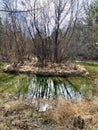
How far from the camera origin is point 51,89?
12820 millimetres

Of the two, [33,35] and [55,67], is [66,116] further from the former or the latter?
[33,35]

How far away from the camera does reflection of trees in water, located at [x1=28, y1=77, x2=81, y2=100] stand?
37.0ft

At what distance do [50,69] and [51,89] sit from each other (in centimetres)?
550

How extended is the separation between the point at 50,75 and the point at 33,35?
4194mm

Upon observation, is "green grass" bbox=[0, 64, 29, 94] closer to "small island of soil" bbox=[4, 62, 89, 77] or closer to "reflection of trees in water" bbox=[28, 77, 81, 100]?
"reflection of trees in water" bbox=[28, 77, 81, 100]

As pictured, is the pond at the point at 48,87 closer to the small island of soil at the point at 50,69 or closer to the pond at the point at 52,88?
the pond at the point at 52,88

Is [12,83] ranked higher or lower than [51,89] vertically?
lower

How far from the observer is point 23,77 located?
16.1m

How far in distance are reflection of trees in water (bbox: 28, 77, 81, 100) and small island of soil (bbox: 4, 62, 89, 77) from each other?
5.22ft

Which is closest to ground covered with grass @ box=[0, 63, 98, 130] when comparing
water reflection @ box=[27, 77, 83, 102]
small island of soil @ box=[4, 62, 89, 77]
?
water reflection @ box=[27, 77, 83, 102]

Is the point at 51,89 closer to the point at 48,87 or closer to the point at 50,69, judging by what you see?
the point at 48,87

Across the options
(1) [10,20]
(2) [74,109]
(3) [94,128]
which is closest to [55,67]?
(1) [10,20]

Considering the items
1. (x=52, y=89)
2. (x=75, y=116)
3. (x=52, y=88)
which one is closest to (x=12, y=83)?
(x=52, y=88)

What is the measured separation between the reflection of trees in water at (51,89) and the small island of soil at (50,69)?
159 cm
